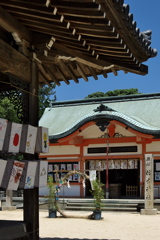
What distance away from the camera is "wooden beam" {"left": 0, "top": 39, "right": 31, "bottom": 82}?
5631 millimetres

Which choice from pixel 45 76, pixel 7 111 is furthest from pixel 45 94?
pixel 45 76

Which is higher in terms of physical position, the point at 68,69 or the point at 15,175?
the point at 68,69

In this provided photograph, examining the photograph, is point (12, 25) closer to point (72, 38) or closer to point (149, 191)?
point (72, 38)

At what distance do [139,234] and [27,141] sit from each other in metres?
5.63

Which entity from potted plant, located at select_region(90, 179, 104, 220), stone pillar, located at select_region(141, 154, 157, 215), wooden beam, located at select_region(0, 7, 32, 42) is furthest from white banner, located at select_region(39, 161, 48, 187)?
stone pillar, located at select_region(141, 154, 157, 215)

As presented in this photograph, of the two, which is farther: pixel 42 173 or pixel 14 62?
pixel 42 173

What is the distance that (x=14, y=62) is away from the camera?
5906 mm

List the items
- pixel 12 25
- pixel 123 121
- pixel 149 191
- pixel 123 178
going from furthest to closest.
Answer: pixel 123 178, pixel 123 121, pixel 149 191, pixel 12 25

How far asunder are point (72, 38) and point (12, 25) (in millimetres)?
1036

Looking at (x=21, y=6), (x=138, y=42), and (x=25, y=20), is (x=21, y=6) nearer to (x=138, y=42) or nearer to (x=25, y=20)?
(x=25, y=20)

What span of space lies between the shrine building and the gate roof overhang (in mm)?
12616

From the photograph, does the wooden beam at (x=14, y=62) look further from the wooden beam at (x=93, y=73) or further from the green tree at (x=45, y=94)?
the green tree at (x=45, y=94)

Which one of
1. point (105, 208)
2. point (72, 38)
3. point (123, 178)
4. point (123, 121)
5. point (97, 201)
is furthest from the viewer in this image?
point (123, 178)

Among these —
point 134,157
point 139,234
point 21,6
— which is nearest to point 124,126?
point 134,157
